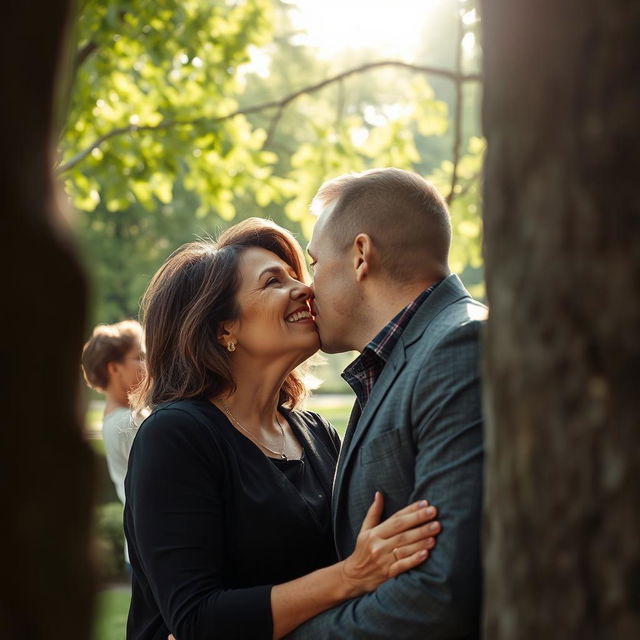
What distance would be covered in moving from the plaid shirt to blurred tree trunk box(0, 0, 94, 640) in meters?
2.36

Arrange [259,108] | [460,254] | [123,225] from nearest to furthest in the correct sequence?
1. [259,108]
2. [460,254]
3. [123,225]

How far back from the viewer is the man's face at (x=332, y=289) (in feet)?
12.4

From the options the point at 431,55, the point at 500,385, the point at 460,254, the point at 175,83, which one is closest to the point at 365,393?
the point at 500,385

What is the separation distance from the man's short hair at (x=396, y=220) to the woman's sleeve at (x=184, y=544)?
38.6 inches

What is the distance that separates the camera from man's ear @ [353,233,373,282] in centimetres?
369

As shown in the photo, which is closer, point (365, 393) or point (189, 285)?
point (365, 393)

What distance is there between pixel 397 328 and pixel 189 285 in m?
1.09

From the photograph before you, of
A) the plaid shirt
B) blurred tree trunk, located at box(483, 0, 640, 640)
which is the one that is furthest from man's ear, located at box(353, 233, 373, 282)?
blurred tree trunk, located at box(483, 0, 640, 640)

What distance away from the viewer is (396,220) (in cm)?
370

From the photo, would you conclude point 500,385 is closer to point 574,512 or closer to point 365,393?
point 574,512

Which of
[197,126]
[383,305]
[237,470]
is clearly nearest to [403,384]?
[383,305]

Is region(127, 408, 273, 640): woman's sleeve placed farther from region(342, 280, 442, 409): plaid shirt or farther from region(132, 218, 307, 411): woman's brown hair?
region(342, 280, 442, 409): plaid shirt

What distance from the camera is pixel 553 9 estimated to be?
1.47m

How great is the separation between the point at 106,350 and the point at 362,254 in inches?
179
